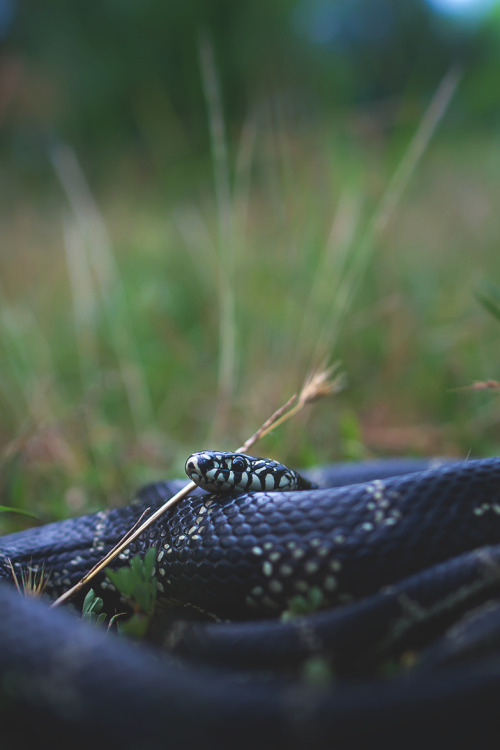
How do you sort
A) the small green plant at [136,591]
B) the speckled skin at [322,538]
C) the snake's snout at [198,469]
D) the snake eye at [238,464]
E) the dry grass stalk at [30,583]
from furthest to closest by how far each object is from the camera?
the snake eye at [238,464] < the snake's snout at [198,469] < the dry grass stalk at [30,583] < the speckled skin at [322,538] < the small green plant at [136,591]

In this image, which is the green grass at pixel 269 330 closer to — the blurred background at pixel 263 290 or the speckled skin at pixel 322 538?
the blurred background at pixel 263 290

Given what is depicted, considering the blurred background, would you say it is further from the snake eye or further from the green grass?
the snake eye

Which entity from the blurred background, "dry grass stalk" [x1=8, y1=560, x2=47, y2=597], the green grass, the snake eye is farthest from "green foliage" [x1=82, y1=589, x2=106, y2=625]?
the green grass

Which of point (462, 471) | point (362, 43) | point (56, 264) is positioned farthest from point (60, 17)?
point (462, 471)

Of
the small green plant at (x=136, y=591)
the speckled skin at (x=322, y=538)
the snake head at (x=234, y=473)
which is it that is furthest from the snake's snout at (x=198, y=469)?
the small green plant at (x=136, y=591)

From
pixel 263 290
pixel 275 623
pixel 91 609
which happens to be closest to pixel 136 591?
pixel 91 609
